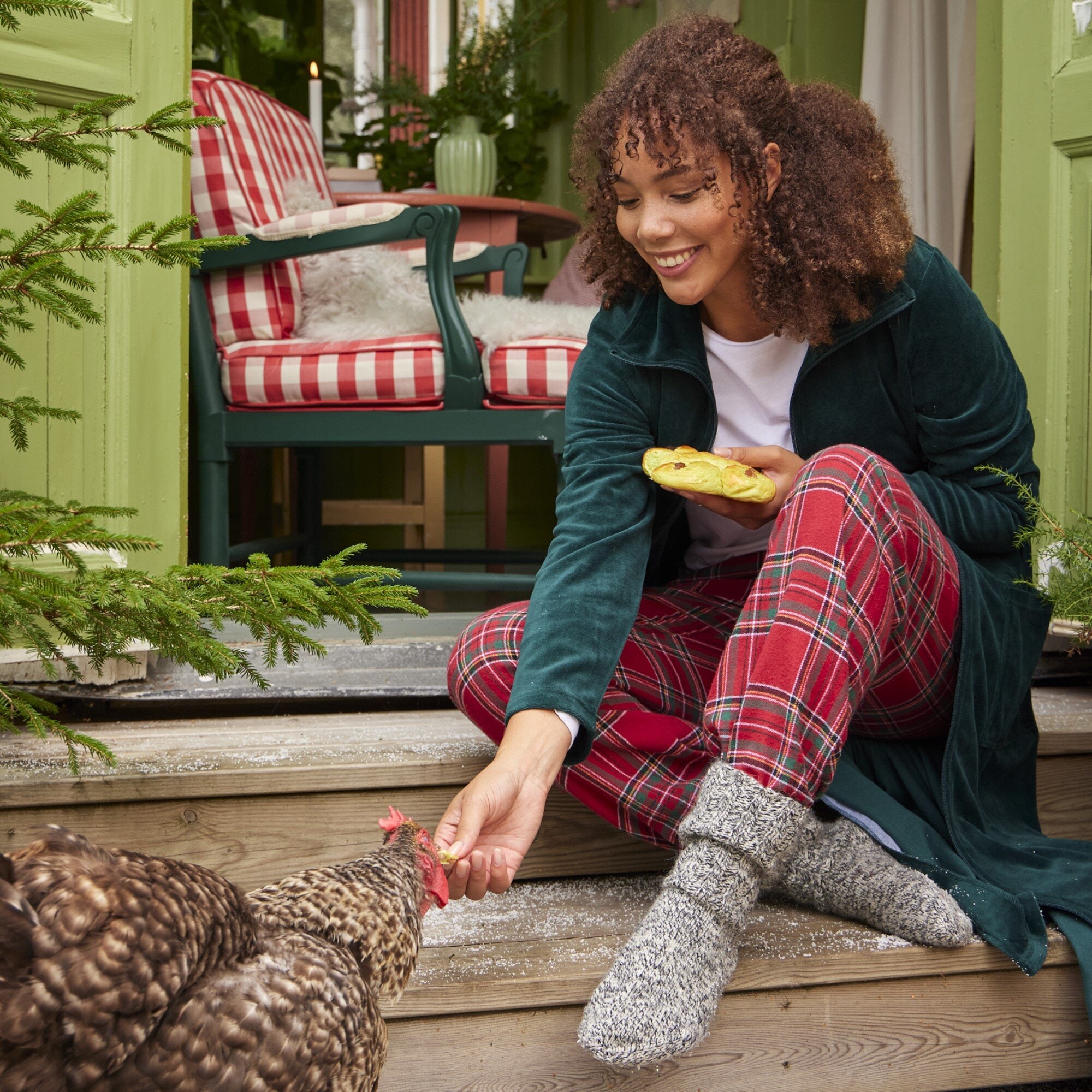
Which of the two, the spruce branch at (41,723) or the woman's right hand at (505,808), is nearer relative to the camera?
the woman's right hand at (505,808)

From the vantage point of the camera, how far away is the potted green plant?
372 cm

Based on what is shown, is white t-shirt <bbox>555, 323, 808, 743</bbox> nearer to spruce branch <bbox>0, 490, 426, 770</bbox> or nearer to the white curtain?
spruce branch <bbox>0, 490, 426, 770</bbox>

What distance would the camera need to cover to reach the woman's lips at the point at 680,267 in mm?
1245

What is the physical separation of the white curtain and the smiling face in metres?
1.82

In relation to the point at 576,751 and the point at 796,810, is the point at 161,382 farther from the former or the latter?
the point at 796,810

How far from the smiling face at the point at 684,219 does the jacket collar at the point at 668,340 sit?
70 millimetres

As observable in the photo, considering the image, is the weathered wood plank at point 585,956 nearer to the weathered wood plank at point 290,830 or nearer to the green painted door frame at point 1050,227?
the weathered wood plank at point 290,830

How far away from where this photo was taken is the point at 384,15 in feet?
15.0

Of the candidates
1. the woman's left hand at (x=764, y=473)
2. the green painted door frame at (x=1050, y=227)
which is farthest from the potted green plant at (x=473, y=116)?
the woman's left hand at (x=764, y=473)

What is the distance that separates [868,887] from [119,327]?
141 centimetres

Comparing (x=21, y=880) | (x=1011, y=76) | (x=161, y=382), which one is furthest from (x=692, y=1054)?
(x=1011, y=76)

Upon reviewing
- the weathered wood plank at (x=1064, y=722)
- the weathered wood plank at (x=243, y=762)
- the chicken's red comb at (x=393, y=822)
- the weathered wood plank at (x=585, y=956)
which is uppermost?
the chicken's red comb at (x=393, y=822)

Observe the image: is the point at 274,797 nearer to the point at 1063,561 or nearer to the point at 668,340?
the point at 668,340

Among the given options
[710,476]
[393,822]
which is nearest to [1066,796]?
[710,476]
